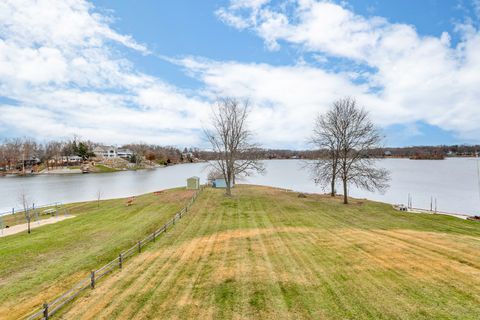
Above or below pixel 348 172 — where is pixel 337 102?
above

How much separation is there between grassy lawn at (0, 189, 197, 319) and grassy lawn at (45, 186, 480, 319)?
1.71 m

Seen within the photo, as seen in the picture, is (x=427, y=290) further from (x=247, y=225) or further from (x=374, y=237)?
(x=247, y=225)

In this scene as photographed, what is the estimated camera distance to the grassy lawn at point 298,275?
9.28 metres

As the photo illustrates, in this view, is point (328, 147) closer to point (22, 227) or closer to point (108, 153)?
point (22, 227)

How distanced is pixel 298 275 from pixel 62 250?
16287 millimetres

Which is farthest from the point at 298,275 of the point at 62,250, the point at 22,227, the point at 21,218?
the point at 21,218

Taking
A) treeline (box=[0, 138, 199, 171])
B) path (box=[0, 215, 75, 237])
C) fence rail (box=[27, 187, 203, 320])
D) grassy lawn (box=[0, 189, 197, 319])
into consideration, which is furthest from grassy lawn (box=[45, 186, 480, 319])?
treeline (box=[0, 138, 199, 171])

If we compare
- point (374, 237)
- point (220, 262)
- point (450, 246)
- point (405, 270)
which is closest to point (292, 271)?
point (220, 262)

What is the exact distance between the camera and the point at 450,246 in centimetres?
1491

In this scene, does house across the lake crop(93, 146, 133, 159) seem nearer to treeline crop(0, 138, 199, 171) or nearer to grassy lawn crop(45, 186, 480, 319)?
treeline crop(0, 138, 199, 171)

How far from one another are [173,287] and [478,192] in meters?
59.2

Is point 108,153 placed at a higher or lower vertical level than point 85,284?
higher

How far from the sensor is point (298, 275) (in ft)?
39.0

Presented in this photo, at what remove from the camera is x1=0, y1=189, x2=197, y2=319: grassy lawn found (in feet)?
40.9
